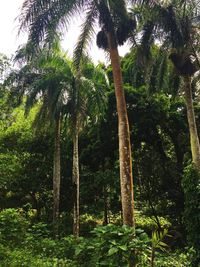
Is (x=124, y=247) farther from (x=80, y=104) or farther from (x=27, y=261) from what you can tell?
(x=80, y=104)

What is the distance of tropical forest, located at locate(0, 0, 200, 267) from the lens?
444 inches

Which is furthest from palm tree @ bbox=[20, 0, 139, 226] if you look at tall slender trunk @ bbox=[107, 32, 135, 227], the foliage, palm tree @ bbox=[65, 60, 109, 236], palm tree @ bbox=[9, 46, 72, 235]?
palm tree @ bbox=[9, 46, 72, 235]

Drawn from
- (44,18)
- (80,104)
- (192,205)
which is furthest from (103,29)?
(192,205)

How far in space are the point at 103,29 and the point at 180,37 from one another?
10.5 ft

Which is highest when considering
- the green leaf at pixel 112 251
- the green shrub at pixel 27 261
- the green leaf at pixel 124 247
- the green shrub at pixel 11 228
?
the green shrub at pixel 11 228

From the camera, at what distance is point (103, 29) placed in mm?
12977

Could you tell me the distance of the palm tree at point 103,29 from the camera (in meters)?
11.5

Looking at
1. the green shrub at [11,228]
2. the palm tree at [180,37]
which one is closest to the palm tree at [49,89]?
the palm tree at [180,37]

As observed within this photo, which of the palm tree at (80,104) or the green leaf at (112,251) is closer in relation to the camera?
the green leaf at (112,251)

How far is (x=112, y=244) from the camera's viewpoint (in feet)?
26.4

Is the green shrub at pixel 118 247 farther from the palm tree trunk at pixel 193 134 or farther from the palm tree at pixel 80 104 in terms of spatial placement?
the palm tree at pixel 80 104

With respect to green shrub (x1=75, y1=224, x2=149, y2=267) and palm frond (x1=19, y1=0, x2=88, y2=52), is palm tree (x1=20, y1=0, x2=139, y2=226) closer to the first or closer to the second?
palm frond (x1=19, y1=0, x2=88, y2=52)

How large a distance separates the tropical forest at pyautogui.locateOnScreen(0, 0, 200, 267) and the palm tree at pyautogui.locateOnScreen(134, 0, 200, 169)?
0.16 ft

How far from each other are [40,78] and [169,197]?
9878 mm
